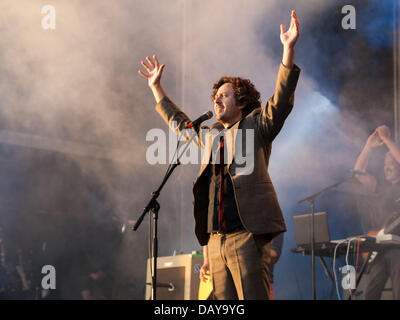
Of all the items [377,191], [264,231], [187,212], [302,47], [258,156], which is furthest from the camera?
[187,212]

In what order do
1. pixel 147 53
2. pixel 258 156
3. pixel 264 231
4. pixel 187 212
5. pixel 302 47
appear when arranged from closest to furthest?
pixel 264 231 < pixel 258 156 < pixel 302 47 < pixel 147 53 < pixel 187 212

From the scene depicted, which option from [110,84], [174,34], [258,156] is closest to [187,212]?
[110,84]

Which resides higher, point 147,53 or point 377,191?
point 147,53

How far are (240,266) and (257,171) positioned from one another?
0.40 m

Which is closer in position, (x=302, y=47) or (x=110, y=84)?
(x=302, y=47)

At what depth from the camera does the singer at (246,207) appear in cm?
178

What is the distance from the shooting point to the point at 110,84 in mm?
5035

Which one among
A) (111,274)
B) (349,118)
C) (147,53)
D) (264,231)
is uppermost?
(147,53)

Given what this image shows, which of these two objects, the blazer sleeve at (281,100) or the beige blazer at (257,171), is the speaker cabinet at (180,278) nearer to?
the beige blazer at (257,171)

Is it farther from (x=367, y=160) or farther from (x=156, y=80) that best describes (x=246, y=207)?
(x=367, y=160)

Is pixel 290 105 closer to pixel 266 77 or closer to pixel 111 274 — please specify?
pixel 266 77

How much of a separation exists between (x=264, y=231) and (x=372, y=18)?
3135 mm

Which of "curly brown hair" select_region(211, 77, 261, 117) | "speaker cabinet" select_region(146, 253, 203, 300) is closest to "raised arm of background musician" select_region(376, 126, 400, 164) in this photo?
"speaker cabinet" select_region(146, 253, 203, 300)

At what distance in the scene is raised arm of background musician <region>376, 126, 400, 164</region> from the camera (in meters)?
3.79
